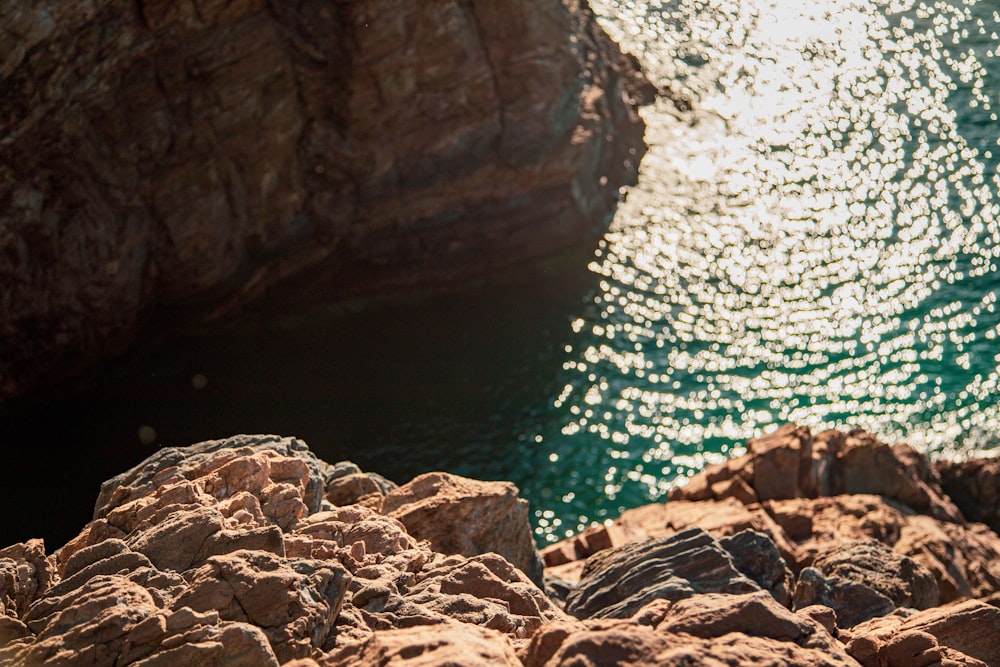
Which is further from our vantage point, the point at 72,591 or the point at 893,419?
the point at 893,419

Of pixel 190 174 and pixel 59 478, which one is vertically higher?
pixel 190 174

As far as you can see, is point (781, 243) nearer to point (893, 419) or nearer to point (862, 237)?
point (862, 237)

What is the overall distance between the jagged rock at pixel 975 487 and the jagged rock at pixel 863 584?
17.3 metres

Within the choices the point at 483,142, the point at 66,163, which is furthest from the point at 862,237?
the point at 66,163

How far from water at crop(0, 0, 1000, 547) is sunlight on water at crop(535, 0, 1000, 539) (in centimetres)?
16

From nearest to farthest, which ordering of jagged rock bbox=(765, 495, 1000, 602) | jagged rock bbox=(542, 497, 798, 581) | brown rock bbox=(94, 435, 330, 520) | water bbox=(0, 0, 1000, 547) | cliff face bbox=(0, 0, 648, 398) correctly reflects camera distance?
brown rock bbox=(94, 435, 330, 520) → jagged rock bbox=(765, 495, 1000, 602) → jagged rock bbox=(542, 497, 798, 581) → cliff face bbox=(0, 0, 648, 398) → water bbox=(0, 0, 1000, 547)

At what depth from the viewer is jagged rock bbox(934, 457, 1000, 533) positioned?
54.9 metres

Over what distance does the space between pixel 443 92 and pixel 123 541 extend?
155 feet

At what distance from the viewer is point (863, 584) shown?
3553 cm

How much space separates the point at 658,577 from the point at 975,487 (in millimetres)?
30224

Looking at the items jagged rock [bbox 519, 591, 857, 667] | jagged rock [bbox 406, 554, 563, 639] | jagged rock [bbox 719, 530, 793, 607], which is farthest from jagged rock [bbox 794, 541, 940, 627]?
jagged rock [bbox 519, 591, 857, 667]

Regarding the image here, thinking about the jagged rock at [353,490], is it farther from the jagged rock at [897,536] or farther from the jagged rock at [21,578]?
the jagged rock at [897,536]

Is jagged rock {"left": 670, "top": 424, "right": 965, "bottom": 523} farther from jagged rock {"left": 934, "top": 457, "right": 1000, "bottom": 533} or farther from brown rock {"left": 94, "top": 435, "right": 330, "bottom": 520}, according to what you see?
brown rock {"left": 94, "top": 435, "right": 330, "bottom": 520}

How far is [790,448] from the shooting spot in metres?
52.1
